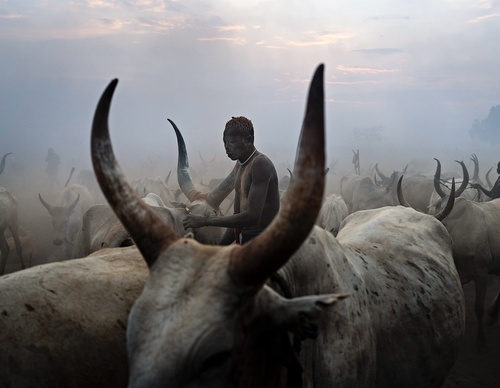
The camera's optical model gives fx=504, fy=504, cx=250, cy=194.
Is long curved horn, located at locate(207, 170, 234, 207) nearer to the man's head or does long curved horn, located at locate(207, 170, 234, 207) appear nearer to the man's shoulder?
the man's head

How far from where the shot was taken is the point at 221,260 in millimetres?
1987

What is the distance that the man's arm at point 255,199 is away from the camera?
3.86 metres

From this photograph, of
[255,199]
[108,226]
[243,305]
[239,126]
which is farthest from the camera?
[108,226]

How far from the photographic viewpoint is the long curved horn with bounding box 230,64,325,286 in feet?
5.81

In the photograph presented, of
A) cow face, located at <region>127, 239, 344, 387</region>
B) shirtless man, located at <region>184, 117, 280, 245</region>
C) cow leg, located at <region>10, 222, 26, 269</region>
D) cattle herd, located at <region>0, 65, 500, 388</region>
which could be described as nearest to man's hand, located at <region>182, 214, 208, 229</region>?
shirtless man, located at <region>184, 117, 280, 245</region>

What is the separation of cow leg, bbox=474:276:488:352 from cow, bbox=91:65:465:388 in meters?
4.14

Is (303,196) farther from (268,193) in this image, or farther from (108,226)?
(108,226)

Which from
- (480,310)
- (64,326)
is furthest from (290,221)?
(480,310)

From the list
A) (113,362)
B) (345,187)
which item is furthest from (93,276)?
(345,187)

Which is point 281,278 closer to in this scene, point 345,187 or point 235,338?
point 235,338

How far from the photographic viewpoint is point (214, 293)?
1882 millimetres

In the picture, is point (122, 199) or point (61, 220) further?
point (61, 220)

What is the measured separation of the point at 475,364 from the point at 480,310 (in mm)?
910

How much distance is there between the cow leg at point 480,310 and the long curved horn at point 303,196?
602cm
